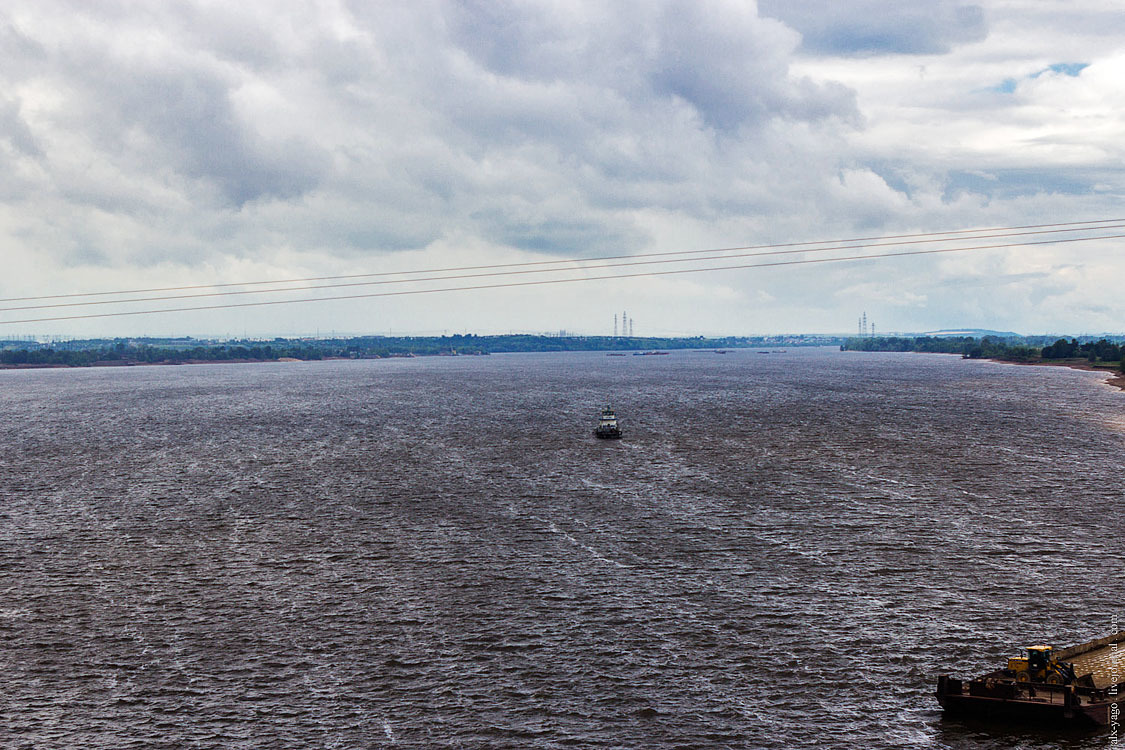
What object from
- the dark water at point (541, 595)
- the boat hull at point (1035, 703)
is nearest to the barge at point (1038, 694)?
the boat hull at point (1035, 703)

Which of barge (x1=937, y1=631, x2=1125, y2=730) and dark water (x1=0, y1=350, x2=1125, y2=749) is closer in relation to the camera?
barge (x1=937, y1=631, x2=1125, y2=730)

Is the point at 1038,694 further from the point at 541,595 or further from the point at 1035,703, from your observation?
the point at 541,595

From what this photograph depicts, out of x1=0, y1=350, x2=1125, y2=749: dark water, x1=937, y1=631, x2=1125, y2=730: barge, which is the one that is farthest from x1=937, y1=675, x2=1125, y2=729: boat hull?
x1=0, y1=350, x2=1125, y2=749: dark water

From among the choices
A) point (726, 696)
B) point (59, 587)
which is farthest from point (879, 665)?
point (59, 587)

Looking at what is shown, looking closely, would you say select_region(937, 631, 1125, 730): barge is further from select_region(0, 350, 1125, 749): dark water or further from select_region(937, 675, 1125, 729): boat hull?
select_region(0, 350, 1125, 749): dark water

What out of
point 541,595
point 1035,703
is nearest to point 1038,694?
point 1035,703

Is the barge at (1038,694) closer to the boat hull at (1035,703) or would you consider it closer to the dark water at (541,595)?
the boat hull at (1035,703)
